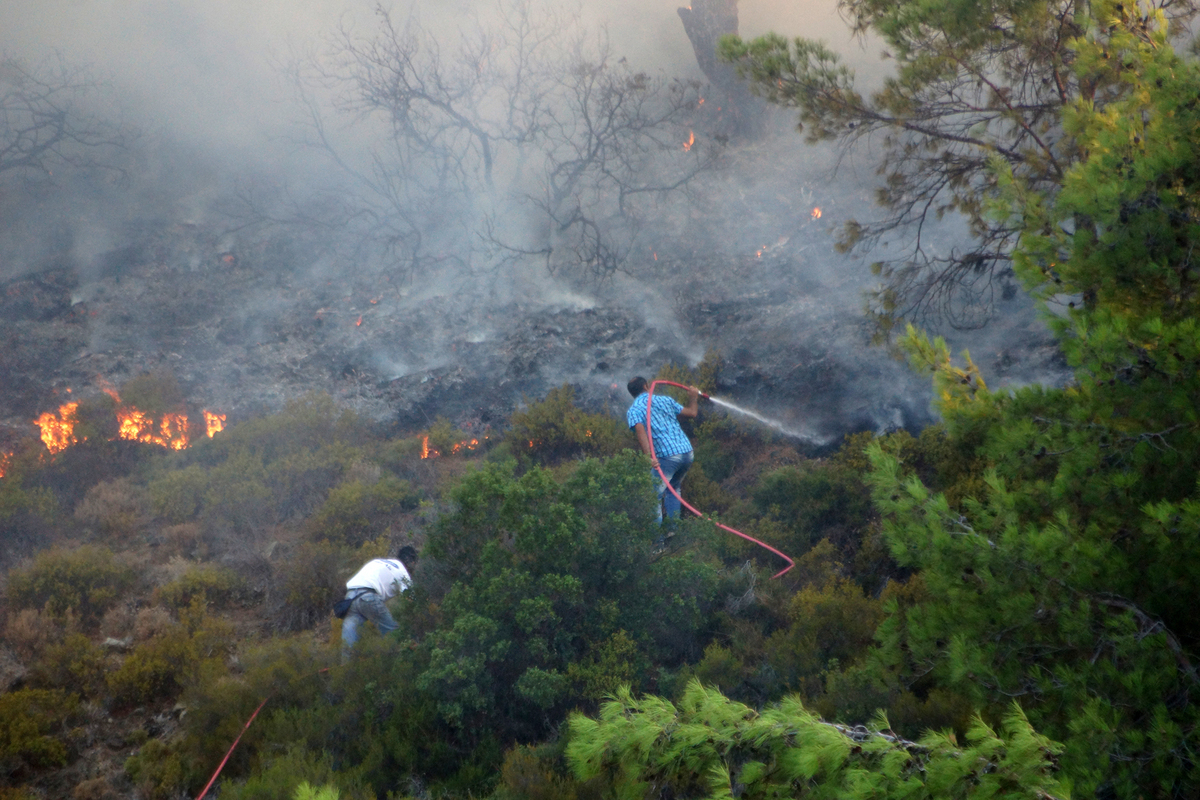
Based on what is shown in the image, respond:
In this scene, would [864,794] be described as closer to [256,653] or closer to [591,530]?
[591,530]

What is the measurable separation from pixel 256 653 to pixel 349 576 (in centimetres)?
199

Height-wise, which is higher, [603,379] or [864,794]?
[603,379]

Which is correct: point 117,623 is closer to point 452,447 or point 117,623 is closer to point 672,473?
point 452,447

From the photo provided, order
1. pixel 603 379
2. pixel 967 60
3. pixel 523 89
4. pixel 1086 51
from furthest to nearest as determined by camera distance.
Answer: pixel 523 89
pixel 603 379
pixel 967 60
pixel 1086 51

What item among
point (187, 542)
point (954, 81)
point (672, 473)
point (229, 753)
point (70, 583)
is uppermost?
point (954, 81)

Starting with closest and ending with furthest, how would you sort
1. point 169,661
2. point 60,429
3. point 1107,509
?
point 1107,509
point 169,661
point 60,429

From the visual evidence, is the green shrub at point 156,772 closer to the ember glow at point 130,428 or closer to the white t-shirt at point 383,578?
the white t-shirt at point 383,578

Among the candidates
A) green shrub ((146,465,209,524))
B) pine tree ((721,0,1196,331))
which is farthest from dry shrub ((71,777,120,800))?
pine tree ((721,0,1196,331))

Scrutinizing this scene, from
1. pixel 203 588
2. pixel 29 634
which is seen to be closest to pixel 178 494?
pixel 203 588

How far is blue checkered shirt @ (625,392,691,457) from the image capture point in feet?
24.4

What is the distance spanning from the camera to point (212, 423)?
40.8ft

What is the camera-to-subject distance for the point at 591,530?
5.46m

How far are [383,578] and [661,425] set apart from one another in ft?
10.4

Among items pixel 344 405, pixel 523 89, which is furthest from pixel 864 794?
Result: pixel 523 89
